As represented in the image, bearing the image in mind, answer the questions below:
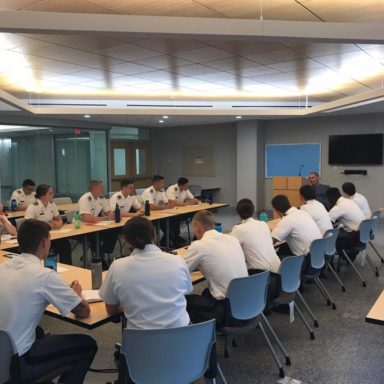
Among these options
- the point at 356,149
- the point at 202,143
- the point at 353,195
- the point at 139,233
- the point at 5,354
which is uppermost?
the point at 202,143

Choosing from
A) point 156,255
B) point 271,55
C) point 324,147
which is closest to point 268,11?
point 271,55

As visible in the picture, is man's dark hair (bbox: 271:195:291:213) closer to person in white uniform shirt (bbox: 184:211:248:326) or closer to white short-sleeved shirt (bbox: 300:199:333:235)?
white short-sleeved shirt (bbox: 300:199:333:235)

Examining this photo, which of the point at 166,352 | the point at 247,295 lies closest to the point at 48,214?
the point at 247,295

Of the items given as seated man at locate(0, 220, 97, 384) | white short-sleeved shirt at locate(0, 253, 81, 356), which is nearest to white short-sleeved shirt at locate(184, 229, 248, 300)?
seated man at locate(0, 220, 97, 384)

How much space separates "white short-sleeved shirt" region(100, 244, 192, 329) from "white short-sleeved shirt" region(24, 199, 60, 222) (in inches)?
127

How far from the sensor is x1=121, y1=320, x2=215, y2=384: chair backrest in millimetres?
1815

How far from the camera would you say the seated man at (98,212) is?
5.44 m

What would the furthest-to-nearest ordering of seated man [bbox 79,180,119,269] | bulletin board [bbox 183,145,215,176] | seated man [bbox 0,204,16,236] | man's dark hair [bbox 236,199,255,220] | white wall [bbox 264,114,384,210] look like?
1. bulletin board [bbox 183,145,215,176]
2. white wall [bbox 264,114,384,210]
3. seated man [bbox 79,180,119,269]
4. seated man [bbox 0,204,16,236]
5. man's dark hair [bbox 236,199,255,220]

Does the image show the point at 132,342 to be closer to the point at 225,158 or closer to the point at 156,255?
the point at 156,255

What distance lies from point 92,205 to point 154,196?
1.54m

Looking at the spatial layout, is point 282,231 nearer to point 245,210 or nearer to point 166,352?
point 245,210

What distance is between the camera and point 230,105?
9438 millimetres

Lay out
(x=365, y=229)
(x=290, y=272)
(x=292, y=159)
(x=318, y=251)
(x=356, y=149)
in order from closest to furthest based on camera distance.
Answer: (x=290, y=272) → (x=318, y=251) → (x=365, y=229) → (x=356, y=149) → (x=292, y=159)

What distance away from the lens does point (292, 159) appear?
415 inches
